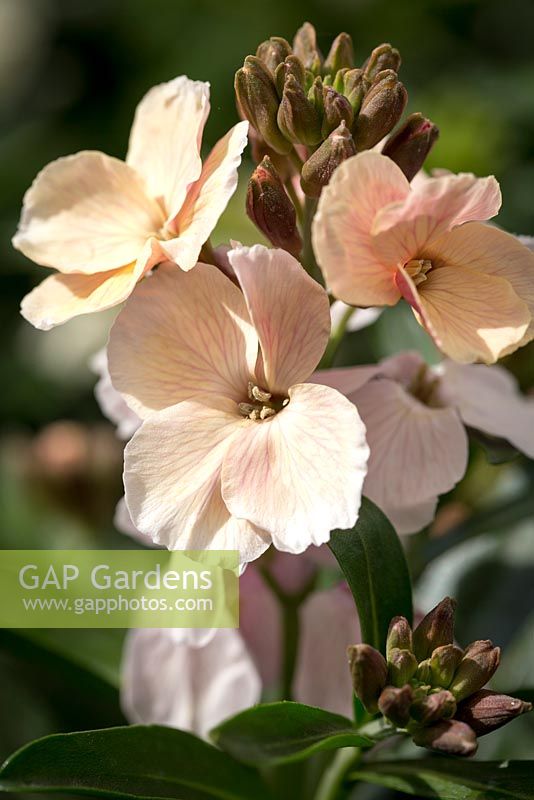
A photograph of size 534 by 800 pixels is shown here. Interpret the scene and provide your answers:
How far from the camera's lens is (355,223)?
71cm

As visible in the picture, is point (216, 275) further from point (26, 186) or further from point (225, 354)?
point (26, 186)

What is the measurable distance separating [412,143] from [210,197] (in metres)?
0.17

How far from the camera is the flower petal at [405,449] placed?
33.3 inches

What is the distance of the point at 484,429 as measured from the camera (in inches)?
36.6

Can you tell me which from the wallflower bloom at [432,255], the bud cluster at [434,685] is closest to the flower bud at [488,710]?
the bud cluster at [434,685]

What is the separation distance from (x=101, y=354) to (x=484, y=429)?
0.38 m

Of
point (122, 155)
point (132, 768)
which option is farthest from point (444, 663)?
point (122, 155)

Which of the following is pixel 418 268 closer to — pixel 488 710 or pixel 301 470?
pixel 301 470

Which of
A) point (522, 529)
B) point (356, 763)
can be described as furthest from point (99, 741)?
point (522, 529)

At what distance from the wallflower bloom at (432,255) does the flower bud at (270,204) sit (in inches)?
3.8

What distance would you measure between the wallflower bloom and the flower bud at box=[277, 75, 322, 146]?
0.40 ft

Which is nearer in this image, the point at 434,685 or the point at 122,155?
the point at 434,685

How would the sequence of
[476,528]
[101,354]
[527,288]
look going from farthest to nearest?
[476,528], [101,354], [527,288]

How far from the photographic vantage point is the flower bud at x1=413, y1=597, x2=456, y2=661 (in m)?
0.75
